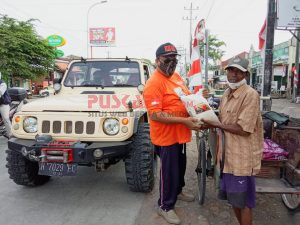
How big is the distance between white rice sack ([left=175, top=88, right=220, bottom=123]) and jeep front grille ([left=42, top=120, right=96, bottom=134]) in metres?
1.23

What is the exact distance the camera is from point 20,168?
408 cm

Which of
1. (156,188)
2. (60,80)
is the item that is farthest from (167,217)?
(60,80)

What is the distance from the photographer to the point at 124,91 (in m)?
4.81

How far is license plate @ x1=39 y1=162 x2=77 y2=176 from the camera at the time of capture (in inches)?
139

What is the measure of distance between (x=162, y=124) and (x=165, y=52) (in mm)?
731

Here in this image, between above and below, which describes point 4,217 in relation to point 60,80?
below

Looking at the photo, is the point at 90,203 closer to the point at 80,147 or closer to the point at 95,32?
the point at 80,147

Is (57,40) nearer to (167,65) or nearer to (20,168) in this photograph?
(20,168)

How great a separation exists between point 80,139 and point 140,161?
0.76 meters

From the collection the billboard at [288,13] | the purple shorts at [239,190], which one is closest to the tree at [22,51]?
the billboard at [288,13]

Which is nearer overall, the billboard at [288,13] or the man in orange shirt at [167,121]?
the man in orange shirt at [167,121]

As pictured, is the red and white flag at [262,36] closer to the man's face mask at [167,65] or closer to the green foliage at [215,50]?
the man's face mask at [167,65]

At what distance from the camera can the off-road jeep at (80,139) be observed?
11.5 ft

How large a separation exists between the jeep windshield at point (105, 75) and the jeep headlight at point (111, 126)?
1.39m
